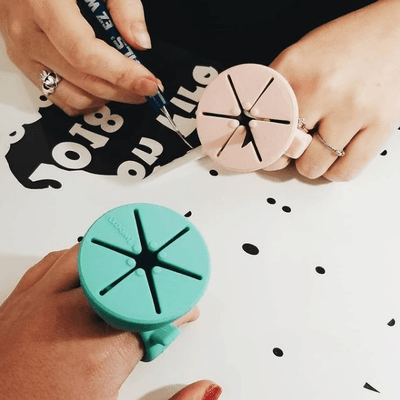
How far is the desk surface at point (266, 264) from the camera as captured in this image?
0.55m

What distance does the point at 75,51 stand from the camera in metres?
0.68

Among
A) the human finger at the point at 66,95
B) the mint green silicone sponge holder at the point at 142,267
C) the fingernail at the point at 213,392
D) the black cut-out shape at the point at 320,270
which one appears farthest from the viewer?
the human finger at the point at 66,95

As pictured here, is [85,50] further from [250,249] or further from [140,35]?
[250,249]

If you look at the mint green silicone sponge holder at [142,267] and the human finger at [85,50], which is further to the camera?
the human finger at [85,50]

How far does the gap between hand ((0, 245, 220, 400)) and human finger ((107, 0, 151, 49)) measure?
405mm

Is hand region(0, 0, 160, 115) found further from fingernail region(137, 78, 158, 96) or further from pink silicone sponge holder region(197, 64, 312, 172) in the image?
pink silicone sponge holder region(197, 64, 312, 172)

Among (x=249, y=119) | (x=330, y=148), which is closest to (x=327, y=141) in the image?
(x=330, y=148)

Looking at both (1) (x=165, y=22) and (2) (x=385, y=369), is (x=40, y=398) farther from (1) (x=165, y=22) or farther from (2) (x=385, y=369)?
(1) (x=165, y=22)

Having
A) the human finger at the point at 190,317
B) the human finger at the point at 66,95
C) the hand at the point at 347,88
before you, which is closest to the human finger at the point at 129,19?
the human finger at the point at 66,95

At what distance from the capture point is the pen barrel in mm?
725

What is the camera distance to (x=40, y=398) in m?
0.44

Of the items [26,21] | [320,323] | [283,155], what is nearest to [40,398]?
[320,323]

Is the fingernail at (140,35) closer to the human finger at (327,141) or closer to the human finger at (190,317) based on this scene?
the human finger at (327,141)

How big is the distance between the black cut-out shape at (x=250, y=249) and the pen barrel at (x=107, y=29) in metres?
0.27
